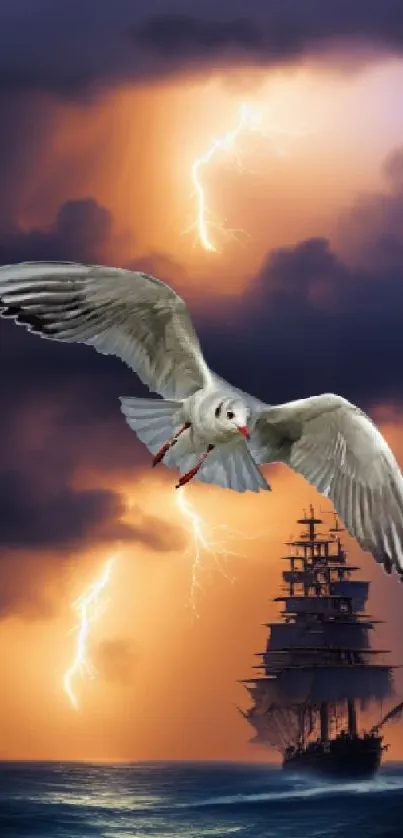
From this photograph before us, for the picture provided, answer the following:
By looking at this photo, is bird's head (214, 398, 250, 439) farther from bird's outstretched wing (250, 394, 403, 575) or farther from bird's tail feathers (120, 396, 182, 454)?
bird's tail feathers (120, 396, 182, 454)

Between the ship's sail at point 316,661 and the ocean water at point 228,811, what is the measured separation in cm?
374

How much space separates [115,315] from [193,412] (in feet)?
2.73

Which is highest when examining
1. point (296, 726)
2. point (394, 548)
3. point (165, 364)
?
point (296, 726)

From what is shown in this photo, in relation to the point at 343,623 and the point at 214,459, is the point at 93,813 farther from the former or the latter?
the point at 214,459

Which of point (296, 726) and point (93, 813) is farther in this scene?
point (93, 813)

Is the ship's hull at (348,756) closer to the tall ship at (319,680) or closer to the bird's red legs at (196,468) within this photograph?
the tall ship at (319,680)

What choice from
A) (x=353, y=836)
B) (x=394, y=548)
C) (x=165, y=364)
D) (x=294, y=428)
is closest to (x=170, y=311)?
(x=165, y=364)

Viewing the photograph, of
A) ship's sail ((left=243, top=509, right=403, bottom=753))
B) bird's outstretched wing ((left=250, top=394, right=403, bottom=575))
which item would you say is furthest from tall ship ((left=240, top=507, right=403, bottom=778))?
bird's outstretched wing ((left=250, top=394, right=403, bottom=575))

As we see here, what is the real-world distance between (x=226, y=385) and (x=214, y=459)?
552 mm

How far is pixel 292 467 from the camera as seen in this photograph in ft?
31.4

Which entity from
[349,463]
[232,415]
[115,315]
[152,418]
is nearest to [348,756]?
[349,463]

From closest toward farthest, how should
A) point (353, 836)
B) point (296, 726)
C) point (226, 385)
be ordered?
point (226, 385) < point (296, 726) < point (353, 836)

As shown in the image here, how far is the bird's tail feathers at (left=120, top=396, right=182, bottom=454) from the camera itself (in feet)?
31.0

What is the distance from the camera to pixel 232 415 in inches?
344
